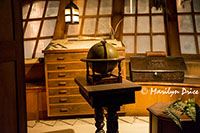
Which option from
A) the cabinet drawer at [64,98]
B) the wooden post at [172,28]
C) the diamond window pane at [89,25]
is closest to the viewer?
the cabinet drawer at [64,98]

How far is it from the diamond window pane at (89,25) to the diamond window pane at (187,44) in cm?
218

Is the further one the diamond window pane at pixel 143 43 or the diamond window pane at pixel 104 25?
the diamond window pane at pixel 104 25

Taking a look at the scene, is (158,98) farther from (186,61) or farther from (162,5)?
(162,5)

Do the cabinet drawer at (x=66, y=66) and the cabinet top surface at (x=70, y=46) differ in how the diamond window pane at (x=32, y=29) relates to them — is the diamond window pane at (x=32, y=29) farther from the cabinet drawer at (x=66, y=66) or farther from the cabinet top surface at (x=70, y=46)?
the cabinet drawer at (x=66, y=66)

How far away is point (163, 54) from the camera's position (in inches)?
183

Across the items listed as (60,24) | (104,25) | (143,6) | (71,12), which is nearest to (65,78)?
(71,12)

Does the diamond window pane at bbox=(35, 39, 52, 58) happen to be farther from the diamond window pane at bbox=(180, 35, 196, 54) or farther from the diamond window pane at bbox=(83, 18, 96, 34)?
the diamond window pane at bbox=(180, 35, 196, 54)

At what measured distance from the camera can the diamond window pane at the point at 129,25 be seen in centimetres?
538

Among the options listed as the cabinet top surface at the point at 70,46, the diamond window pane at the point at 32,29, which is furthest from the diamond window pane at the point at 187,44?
the diamond window pane at the point at 32,29

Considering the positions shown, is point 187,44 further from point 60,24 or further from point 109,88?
point 109,88

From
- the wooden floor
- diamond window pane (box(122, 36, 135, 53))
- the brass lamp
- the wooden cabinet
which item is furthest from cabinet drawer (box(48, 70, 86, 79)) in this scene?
diamond window pane (box(122, 36, 135, 53))

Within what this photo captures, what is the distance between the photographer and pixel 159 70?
4430 millimetres

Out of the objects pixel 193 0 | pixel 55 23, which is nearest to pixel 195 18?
pixel 193 0

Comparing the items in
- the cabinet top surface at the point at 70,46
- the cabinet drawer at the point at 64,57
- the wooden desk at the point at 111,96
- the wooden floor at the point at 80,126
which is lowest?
the wooden floor at the point at 80,126
